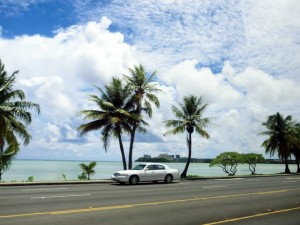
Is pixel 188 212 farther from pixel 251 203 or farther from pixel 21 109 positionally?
pixel 21 109

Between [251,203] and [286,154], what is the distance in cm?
4349

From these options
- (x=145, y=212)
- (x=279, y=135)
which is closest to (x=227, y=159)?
(x=279, y=135)

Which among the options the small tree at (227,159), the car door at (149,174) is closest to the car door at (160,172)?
the car door at (149,174)

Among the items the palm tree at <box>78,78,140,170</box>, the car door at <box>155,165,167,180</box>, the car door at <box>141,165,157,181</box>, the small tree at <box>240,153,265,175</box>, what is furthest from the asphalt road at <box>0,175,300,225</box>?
the small tree at <box>240,153,265,175</box>

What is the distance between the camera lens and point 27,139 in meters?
28.0

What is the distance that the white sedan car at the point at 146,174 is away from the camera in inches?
985

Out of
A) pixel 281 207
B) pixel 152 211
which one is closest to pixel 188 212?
pixel 152 211

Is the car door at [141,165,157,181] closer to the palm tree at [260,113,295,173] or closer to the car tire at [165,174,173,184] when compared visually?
the car tire at [165,174,173,184]

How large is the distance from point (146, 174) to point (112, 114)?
30.8 feet

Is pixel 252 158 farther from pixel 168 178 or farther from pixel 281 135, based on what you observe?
pixel 168 178

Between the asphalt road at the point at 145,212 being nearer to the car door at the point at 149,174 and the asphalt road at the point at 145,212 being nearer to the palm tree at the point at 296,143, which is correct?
the car door at the point at 149,174

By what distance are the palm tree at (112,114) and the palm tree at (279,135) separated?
91.4 ft

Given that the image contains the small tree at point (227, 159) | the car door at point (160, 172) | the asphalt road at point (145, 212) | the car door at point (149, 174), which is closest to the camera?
the asphalt road at point (145, 212)

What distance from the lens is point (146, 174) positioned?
2594 cm
